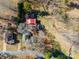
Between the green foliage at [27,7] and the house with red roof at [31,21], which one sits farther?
the green foliage at [27,7]

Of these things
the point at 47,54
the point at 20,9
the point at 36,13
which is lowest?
the point at 47,54

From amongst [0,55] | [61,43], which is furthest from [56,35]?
[0,55]

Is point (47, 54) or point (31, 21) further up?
point (31, 21)

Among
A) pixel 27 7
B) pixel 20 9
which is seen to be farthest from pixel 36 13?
pixel 20 9

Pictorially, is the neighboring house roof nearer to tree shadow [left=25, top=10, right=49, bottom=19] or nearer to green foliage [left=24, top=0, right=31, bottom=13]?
tree shadow [left=25, top=10, right=49, bottom=19]

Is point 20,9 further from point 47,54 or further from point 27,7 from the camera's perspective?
point 47,54

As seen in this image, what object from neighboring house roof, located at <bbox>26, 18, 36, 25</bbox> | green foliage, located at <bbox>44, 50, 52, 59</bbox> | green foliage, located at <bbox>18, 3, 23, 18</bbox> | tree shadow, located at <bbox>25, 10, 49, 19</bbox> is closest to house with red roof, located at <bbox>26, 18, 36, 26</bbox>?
neighboring house roof, located at <bbox>26, 18, 36, 25</bbox>

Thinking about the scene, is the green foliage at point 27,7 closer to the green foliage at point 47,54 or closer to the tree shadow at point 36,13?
the tree shadow at point 36,13

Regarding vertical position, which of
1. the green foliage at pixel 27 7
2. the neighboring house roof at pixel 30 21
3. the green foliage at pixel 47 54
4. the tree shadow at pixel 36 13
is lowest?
the green foliage at pixel 47 54

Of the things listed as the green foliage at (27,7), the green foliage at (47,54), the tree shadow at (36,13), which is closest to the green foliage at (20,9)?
the green foliage at (27,7)

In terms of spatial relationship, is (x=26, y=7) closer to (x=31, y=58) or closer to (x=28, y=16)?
(x=28, y=16)

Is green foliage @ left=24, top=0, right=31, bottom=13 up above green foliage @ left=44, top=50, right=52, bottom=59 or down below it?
above
